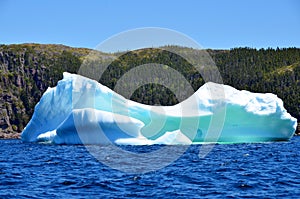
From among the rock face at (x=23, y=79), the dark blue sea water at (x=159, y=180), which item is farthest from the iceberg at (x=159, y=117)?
the rock face at (x=23, y=79)

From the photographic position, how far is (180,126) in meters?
40.8

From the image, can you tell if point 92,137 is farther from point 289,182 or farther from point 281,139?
point 289,182

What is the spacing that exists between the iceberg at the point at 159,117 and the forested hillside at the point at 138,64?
234 ft

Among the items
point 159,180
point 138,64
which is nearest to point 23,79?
point 138,64

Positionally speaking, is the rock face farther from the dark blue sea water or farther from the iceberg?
the dark blue sea water

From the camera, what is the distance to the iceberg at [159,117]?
37.8 metres

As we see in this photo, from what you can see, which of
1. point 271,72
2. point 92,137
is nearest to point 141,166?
point 92,137

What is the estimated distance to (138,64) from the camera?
180 m

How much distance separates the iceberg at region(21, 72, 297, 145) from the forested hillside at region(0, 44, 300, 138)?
71.3 meters

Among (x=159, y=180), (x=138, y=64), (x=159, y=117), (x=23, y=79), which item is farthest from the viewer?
(x=138, y=64)

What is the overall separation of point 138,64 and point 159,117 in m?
140

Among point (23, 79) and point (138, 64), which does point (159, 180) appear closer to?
point (23, 79)

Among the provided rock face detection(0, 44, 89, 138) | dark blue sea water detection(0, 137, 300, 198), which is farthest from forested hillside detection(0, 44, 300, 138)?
dark blue sea water detection(0, 137, 300, 198)

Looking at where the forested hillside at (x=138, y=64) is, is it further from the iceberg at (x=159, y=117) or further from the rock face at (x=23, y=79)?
the iceberg at (x=159, y=117)
